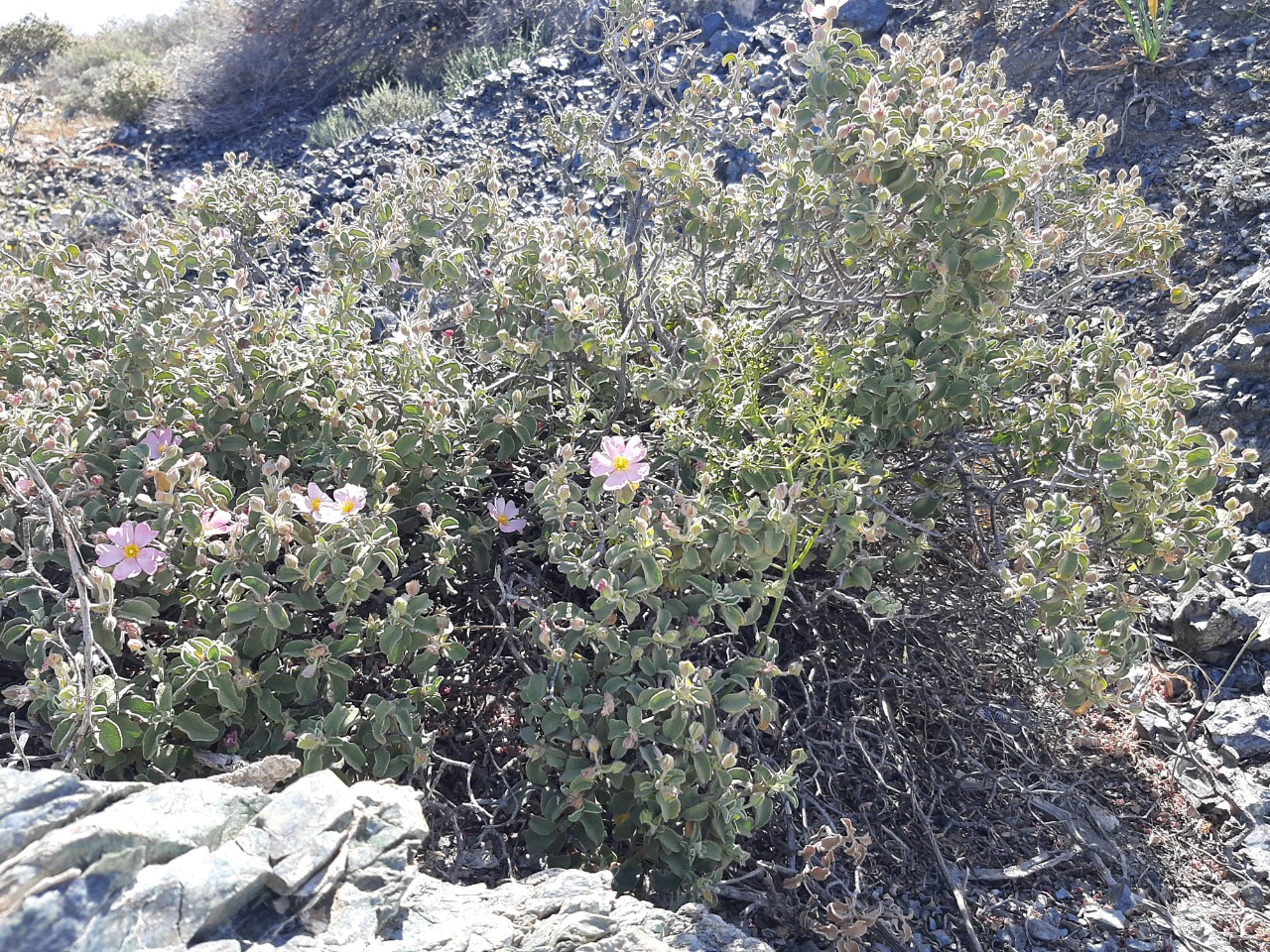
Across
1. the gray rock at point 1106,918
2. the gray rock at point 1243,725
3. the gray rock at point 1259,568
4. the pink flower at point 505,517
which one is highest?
the pink flower at point 505,517

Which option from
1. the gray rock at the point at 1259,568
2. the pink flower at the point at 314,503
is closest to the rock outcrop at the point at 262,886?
the pink flower at the point at 314,503

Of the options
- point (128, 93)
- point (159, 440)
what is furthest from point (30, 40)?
point (159, 440)

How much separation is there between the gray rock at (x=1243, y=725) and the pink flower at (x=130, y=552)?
271cm

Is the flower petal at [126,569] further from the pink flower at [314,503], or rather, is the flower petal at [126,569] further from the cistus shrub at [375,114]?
the cistus shrub at [375,114]

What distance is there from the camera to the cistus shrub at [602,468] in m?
1.84

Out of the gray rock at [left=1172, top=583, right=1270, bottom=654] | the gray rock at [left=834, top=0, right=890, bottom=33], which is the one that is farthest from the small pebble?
the gray rock at [left=834, top=0, right=890, bottom=33]

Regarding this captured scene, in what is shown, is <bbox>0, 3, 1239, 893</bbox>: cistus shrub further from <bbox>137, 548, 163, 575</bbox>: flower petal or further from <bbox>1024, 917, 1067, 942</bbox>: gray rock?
<bbox>1024, 917, 1067, 942</bbox>: gray rock

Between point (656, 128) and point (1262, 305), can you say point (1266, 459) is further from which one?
point (656, 128)

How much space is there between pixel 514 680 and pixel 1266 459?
2.59 m

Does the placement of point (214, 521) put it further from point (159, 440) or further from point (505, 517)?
point (505, 517)

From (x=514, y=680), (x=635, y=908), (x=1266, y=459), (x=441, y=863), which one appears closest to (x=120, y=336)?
(x=514, y=680)

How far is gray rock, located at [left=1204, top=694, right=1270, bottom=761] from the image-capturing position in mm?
2572

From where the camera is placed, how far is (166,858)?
4.09ft

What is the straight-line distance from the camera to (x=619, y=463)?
1.94 metres
